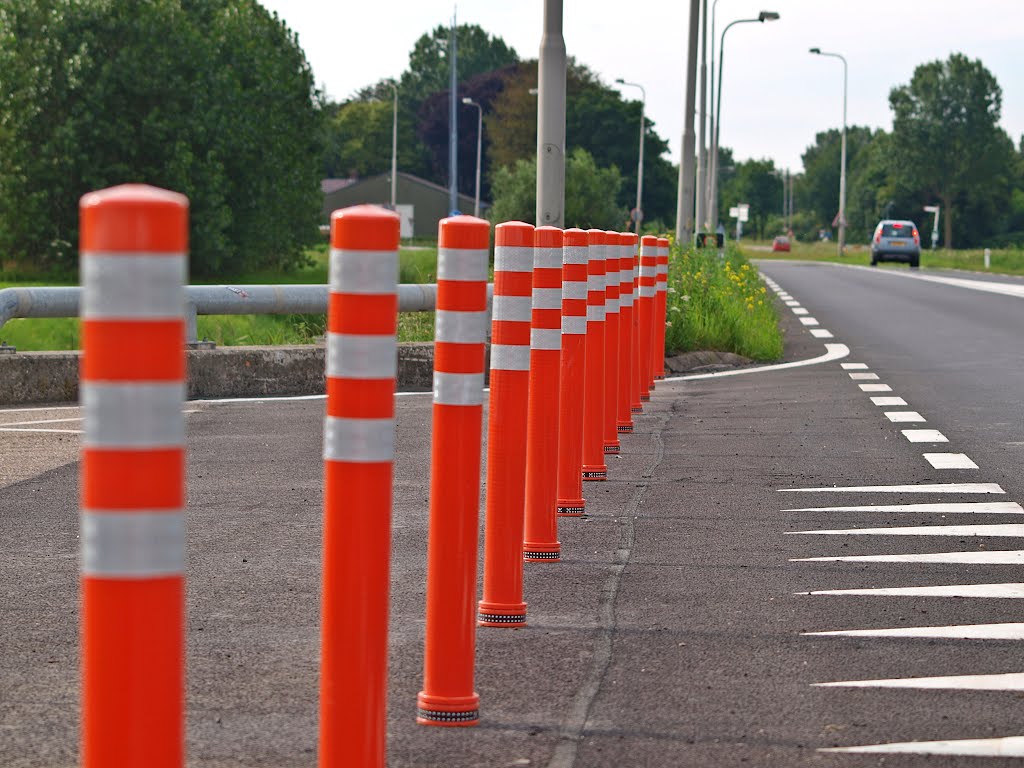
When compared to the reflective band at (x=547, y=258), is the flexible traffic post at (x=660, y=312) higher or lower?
lower

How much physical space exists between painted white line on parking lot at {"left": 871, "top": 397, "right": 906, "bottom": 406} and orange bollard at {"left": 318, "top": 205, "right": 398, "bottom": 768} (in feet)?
32.7

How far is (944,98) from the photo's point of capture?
145 m

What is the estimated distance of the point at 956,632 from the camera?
578 centimetres

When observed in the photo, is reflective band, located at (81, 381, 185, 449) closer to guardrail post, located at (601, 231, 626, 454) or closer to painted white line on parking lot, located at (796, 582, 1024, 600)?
painted white line on parking lot, located at (796, 582, 1024, 600)

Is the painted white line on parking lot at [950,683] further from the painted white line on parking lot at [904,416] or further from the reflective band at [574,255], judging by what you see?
the painted white line on parking lot at [904,416]

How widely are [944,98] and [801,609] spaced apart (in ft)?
475

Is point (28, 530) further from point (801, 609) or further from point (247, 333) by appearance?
point (247, 333)

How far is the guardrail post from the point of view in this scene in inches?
359

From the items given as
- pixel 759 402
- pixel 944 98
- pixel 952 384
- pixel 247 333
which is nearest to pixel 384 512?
pixel 759 402

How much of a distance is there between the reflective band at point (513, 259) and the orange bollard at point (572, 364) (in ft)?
5.65

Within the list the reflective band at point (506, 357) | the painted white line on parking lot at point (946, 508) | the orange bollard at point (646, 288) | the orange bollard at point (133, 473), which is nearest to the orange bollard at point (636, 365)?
the orange bollard at point (646, 288)

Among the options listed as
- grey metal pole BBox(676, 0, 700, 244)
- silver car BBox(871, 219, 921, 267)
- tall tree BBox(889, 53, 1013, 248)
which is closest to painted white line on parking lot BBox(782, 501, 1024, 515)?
grey metal pole BBox(676, 0, 700, 244)

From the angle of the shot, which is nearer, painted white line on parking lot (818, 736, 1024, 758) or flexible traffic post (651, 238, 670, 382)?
painted white line on parking lot (818, 736, 1024, 758)

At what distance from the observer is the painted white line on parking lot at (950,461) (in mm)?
9789
